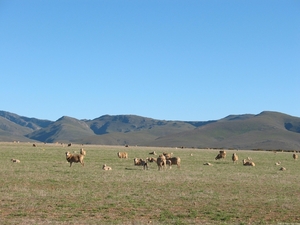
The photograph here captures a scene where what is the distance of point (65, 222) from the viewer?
1323 centimetres

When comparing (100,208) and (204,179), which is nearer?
(100,208)

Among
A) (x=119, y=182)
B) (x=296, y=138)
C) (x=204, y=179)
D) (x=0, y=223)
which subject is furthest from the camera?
(x=296, y=138)

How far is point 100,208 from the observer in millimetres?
15453

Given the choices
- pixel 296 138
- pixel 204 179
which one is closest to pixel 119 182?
pixel 204 179

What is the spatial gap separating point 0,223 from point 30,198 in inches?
166

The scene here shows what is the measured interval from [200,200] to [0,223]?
7.51 meters

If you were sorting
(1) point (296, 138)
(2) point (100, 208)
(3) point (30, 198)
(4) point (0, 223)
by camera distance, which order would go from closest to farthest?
1. (4) point (0, 223)
2. (2) point (100, 208)
3. (3) point (30, 198)
4. (1) point (296, 138)

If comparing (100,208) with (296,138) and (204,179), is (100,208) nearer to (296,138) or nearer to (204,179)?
(204,179)

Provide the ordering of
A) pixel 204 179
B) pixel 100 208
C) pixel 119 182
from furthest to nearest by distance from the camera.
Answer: pixel 204 179
pixel 119 182
pixel 100 208

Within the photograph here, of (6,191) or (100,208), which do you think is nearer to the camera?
(100,208)

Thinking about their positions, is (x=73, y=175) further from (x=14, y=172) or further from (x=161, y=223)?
(x=161, y=223)

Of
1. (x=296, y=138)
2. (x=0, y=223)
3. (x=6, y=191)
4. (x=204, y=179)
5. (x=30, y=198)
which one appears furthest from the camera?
(x=296, y=138)

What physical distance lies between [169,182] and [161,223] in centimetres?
948

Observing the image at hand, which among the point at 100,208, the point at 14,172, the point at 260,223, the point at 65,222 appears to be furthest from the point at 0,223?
the point at 14,172
